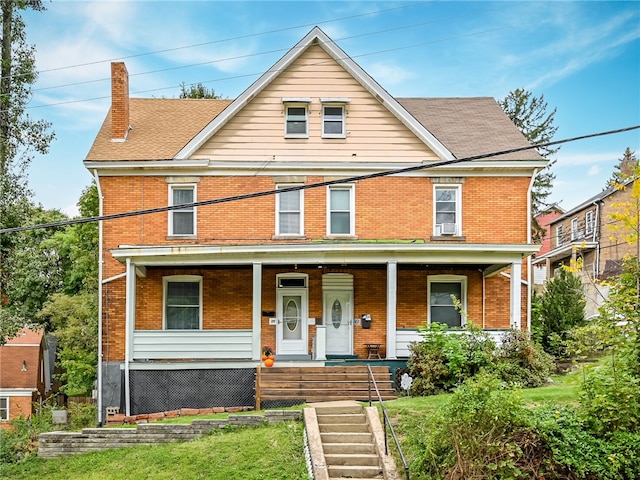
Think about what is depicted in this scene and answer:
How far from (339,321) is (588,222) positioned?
83.0 feet

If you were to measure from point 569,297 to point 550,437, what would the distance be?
11211mm

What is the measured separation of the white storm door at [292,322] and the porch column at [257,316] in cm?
203

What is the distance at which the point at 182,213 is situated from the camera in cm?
1841

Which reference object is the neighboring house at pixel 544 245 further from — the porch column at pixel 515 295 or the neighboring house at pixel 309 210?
the neighboring house at pixel 309 210

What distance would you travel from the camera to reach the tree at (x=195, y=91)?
35219 mm

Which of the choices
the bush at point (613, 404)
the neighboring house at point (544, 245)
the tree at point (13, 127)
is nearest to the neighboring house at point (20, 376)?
the tree at point (13, 127)

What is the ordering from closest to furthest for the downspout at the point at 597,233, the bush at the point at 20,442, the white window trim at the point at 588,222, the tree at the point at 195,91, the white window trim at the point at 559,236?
1. the bush at the point at 20,442
2. the tree at the point at 195,91
3. the downspout at the point at 597,233
4. the white window trim at the point at 588,222
5. the white window trim at the point at 559,236

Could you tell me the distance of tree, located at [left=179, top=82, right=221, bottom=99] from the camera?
116 ft

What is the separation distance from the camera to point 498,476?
923cm

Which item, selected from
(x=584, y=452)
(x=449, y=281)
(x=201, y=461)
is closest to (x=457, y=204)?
(x=449, y=281)

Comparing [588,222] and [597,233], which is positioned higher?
[588,222]

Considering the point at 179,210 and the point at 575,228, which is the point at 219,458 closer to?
the point at 179,210

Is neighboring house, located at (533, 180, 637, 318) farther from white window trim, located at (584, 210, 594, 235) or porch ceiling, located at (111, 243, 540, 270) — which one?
porch ceiling, located at (111, 243, 540, 270)

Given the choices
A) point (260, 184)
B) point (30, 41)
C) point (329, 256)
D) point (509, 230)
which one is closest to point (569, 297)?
point (509, 230)
